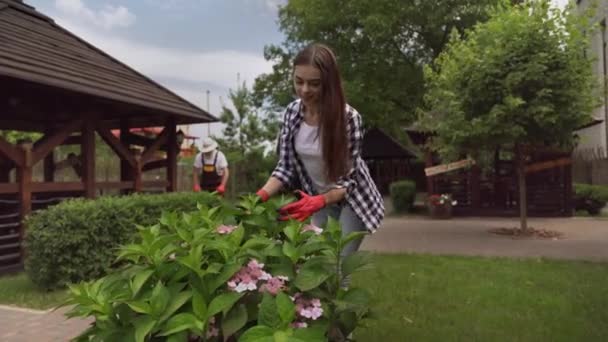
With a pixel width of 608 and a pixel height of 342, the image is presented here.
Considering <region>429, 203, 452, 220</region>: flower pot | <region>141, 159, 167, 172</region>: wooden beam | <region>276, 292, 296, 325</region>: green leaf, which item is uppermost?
<region>141, 159, 167, 172</region>: wooden beam

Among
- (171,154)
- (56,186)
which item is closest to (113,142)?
(56,186)

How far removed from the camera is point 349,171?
2.56 meters

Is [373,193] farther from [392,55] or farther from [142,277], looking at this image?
[392,55]

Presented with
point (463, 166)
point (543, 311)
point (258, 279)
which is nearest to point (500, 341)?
point (543, 311)

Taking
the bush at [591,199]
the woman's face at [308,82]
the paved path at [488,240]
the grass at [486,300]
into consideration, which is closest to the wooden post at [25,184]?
the grass at [486,300]

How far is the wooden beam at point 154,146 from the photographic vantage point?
9.91 m

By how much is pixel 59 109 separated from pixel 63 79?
5.73 ft

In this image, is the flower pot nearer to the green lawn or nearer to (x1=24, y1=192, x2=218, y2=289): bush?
the green lawn

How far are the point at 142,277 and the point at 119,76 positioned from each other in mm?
8637

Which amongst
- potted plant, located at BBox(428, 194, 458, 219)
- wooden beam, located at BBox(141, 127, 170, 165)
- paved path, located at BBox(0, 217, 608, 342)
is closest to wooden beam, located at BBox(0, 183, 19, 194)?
paved path, located at BBox(0, 217, 608, 342)

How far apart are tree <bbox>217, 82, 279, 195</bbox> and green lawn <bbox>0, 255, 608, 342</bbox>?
15.8m

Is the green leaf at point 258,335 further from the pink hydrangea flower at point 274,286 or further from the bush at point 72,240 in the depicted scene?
the bush at point 72,240

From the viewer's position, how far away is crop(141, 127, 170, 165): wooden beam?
9.91 meters

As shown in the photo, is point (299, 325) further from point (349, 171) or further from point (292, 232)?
point (349, 171)
